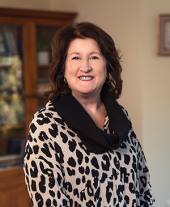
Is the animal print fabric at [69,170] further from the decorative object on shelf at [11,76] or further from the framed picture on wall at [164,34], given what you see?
the decorative object on shelf at [11,76]

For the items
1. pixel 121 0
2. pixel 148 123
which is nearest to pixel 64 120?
pixel 148 123

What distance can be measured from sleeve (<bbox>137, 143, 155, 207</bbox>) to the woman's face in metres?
0.44

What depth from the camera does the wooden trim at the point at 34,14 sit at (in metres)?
2.57

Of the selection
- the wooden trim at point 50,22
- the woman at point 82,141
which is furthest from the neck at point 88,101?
the wooden trim at point 50,22

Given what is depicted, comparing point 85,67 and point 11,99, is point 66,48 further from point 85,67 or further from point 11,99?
point 11,99

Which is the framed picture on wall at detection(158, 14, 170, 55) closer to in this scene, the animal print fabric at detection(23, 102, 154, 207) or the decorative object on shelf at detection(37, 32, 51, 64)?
the decorative object on shelf at detection(37, 32, 51, 64)

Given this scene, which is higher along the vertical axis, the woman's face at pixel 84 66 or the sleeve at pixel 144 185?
the woman's face at pixel 84 66

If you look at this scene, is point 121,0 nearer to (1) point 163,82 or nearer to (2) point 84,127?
(1) point 163,82

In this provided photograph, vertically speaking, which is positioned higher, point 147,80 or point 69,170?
point 147,80

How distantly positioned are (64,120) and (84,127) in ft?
0.29

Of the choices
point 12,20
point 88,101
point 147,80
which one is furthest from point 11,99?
point 88,101

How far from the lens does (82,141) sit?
1183 millimetres

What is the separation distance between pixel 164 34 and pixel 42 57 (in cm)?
121

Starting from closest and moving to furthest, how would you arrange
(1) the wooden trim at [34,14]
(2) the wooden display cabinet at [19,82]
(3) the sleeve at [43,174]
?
(3) the sleeve at [43,174] < (1) the wooden trim at [34,14] < (2) the wooden display cabinet at [19,82]
